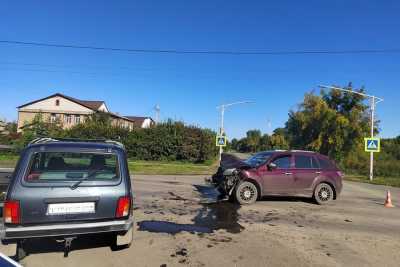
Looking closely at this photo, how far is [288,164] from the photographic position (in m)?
10.9

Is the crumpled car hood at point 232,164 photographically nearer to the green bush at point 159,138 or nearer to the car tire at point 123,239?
the car tire at point 123,239

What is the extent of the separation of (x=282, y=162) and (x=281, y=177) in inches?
20.4

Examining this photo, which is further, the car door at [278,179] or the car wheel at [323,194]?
the car wheel at [323,194]

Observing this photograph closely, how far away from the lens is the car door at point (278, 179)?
34.6 feet

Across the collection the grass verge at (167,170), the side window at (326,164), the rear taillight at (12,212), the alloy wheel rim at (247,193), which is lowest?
the grass verge at (167,170)

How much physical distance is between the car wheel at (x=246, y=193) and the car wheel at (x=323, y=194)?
6.99 feet

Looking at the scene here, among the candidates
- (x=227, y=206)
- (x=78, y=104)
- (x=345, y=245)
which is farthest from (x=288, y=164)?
(x=78, y=104)

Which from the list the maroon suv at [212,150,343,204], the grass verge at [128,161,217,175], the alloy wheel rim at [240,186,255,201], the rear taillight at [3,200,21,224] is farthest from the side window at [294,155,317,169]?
the grass verge at [128,161,217,175]

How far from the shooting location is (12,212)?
4.45m

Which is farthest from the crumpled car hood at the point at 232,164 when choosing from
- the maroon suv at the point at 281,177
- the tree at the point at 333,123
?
the tree at the point at 333,123

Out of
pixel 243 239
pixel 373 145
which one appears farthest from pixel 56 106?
pixel 243 239

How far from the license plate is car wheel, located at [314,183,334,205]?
8.17m

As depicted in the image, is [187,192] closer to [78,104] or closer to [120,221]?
[120,221]

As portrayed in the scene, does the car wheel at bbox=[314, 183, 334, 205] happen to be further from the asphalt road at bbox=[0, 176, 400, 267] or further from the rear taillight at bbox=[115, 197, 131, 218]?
the rear taillight at bbox=[115, 197, 131, 218]
